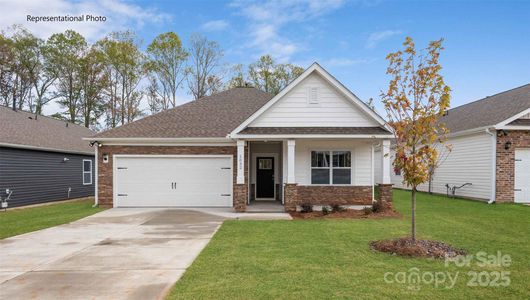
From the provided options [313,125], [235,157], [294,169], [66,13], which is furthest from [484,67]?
[66,13]

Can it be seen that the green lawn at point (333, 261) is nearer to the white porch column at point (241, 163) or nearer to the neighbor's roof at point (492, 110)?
the white porch column at point (241, 163)

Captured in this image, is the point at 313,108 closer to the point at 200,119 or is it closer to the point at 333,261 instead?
the point at 200,119

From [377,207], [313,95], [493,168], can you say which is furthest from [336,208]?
[493,168]

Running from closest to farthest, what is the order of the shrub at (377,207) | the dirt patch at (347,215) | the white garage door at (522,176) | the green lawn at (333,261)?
the green lawn at (333,261) → the dirt patch at (347,215) → the shrub at (377,207) → the white garage door at (522,176)

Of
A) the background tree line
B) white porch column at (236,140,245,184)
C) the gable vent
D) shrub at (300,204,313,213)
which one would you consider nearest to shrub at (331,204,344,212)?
shrub at (300,204,313,213)

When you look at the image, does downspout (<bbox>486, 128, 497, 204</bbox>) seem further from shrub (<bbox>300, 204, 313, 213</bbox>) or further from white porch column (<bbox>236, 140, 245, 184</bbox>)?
white porch column (<bbox>236, 140, 245, 184</bbox>)

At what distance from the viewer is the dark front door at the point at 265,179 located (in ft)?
49.7

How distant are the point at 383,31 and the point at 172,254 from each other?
14.3 meters

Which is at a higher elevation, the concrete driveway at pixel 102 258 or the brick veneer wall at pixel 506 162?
the brick veneer wall at pixel 506 162

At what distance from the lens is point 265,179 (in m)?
15.2

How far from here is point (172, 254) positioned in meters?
6.40

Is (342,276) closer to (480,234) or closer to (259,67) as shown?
(480,234)

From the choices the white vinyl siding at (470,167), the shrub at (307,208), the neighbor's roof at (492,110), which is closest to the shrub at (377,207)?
the shrub at (307,208)

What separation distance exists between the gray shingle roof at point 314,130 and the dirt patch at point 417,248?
564cm
